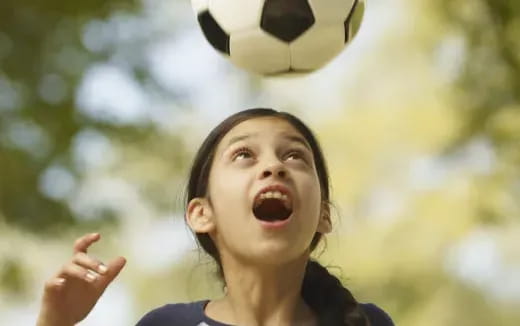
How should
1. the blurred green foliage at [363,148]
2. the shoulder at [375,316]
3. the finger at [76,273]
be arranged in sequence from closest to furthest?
the finger at [76,273]
the shoulder at [375,316]
the blurred green foliage at [363,148]

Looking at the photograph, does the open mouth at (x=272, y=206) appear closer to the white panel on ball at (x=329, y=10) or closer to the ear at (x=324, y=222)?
the ear at (x=324, y=222)

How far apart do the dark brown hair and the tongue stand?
9 cm

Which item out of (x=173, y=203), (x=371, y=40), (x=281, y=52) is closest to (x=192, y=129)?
(x=173, y=203)

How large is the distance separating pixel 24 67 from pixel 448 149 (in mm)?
902

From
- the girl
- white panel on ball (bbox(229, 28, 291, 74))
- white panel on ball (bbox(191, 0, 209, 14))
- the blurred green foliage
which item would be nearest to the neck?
the girl

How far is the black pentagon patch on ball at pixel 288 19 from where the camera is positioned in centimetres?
126

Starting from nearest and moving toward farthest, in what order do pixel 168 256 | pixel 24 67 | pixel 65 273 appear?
pixel 65 273, pixel 168 256, pixel 24 67

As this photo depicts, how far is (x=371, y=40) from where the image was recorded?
6.61 ft

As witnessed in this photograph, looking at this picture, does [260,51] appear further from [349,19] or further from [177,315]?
[177,315]

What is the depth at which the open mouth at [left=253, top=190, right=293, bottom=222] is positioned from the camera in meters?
1.01

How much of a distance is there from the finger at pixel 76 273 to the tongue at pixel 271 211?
0.19 meters

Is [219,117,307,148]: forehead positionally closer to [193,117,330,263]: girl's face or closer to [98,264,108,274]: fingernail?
[193,117,330,263]: girl's face

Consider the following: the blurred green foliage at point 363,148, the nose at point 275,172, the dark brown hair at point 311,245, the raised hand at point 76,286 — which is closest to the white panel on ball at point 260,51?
the dark brown hair at point 311,245

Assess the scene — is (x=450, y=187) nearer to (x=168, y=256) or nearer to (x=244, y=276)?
(x=168, y=256)
